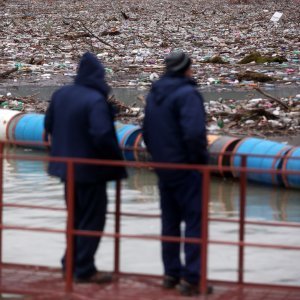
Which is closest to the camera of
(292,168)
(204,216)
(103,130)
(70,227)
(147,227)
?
(204,216)

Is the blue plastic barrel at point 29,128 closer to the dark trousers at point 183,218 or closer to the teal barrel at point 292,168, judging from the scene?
the teal barrel at point 292,168

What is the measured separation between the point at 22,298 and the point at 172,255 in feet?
3.67

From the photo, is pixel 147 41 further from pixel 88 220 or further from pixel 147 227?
pixel 88 220

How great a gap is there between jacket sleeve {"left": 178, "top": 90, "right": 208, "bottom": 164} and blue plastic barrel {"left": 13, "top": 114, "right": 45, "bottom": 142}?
26.0ft

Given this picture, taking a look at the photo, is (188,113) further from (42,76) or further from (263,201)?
(42,76)

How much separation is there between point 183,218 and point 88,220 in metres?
0.62

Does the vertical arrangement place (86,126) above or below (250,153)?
above

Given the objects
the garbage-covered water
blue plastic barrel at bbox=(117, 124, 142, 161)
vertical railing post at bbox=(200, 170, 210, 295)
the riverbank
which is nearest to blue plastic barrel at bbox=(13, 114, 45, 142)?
the garbage-covered water

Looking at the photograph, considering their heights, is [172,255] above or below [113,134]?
below

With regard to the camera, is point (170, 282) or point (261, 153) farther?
point (261, 153)

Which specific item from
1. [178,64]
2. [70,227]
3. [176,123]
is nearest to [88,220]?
[70,227]

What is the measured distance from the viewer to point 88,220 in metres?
6.83

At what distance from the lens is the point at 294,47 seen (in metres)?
33.3

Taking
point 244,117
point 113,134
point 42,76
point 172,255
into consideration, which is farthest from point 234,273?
point 42,76
